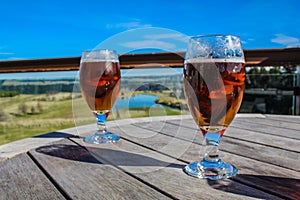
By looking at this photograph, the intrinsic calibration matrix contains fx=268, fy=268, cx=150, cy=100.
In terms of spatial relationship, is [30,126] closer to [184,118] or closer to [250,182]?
[184,118]

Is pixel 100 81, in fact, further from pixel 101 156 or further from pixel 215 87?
pixel 215 87

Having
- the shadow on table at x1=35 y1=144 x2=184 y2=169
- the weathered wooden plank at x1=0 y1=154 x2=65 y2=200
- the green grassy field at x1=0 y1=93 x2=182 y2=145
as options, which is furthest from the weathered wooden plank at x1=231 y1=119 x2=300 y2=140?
the green grassy field at x1=0 y1=93 x2=182 y2=145

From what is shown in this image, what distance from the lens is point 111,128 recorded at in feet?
3.09

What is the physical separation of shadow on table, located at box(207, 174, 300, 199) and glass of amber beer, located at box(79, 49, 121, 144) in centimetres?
38

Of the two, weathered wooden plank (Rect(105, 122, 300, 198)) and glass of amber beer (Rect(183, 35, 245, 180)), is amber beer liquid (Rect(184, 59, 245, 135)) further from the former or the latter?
weathered wooden plank (Rect(105, 122, 300, 198))

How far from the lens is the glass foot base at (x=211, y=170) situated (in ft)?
1.54

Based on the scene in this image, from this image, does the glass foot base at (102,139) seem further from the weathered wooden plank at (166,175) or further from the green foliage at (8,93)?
the green foliage at (8,93)

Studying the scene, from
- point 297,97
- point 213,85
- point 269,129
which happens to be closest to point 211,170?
point 213,85

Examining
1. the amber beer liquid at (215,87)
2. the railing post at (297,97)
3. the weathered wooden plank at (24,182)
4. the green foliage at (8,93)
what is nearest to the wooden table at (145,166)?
the weathered wooden plank at (24,182)

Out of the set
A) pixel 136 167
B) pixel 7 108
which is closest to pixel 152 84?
pixel 136 167

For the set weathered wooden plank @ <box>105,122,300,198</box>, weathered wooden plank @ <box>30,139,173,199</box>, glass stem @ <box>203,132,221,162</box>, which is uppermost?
glass stem @ <box>203,132,221,162</box>

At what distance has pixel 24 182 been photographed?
17.5 inches

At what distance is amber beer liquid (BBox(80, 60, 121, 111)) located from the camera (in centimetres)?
76

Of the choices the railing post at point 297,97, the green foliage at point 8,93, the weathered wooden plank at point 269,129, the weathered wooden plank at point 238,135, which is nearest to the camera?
Result: the weathered wooden plank at point 238,135
